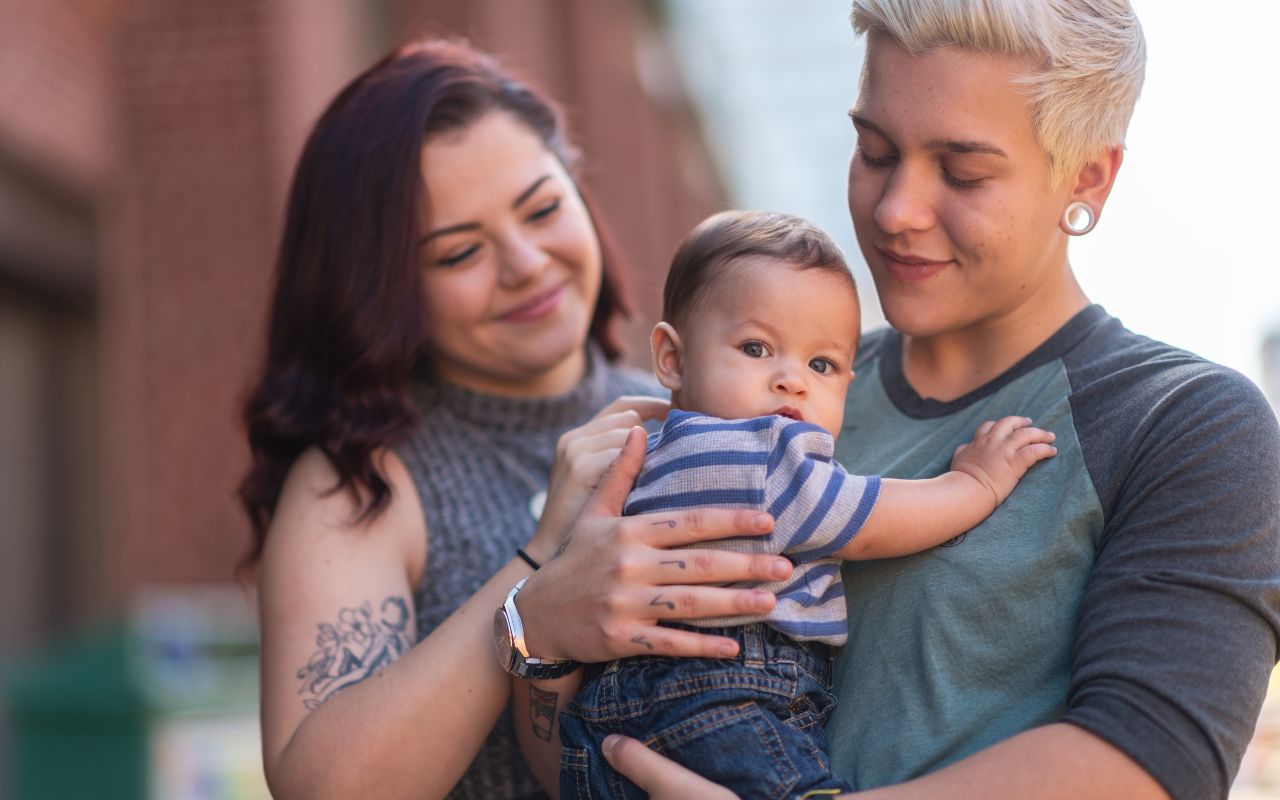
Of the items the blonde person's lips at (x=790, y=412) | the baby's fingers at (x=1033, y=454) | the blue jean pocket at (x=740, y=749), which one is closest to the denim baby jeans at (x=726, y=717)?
the blue jean pocket at (x=740, y=749)

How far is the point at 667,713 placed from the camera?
1721mm

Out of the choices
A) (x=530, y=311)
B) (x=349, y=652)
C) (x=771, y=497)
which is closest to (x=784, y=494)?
(x=771, y=497)

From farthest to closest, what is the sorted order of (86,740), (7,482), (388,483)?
(7,482), (86,740), (388,483)

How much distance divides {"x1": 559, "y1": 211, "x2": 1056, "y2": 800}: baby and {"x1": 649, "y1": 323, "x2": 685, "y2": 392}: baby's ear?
0.14 ft

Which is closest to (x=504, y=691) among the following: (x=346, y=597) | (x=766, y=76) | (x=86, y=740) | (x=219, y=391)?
(x=346, y=597)

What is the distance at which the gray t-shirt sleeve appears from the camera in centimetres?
147

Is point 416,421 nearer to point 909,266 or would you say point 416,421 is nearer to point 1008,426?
point 909,266

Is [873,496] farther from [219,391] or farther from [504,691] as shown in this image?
[219,391]

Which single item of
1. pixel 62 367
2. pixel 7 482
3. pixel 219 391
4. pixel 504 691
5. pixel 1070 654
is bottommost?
pixel 7 482

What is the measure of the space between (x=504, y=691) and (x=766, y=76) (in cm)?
1815

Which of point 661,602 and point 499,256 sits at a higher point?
point 499,256

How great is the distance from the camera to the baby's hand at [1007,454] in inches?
68.6

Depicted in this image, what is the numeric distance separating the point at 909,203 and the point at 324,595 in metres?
1.34

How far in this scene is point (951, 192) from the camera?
1791 millimetres
